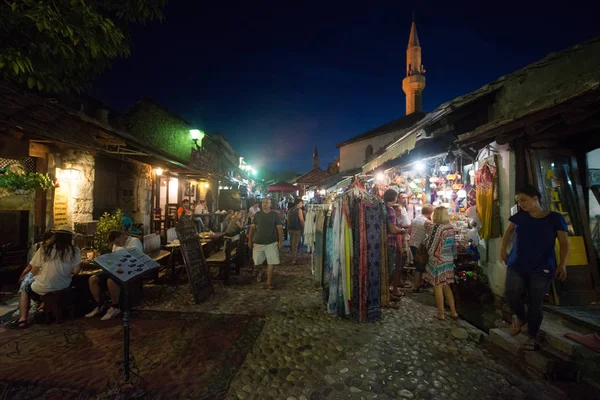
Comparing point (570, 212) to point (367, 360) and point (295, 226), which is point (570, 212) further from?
point (295, 226)

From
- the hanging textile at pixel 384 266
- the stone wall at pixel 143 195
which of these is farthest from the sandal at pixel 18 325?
the stone wall at pixel 143 195

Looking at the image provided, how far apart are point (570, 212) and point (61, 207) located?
38.6 ft

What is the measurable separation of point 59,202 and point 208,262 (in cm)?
458

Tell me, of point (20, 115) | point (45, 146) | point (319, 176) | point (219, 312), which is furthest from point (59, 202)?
point (319, 176)

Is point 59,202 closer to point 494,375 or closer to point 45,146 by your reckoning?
point 45,146

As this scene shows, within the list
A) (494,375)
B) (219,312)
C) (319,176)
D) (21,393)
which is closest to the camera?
(21,393)

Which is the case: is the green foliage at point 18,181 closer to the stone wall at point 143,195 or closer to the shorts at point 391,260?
the stone wall at point 143,195

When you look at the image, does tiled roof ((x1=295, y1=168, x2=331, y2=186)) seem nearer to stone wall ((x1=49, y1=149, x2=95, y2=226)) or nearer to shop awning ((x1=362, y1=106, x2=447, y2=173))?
shop awning ((x1=362, y1=106, x2=447, y2=173))

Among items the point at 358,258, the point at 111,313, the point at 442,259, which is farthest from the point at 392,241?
the point at 111,313

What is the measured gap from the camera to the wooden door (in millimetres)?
4492

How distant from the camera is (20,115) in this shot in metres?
4.84

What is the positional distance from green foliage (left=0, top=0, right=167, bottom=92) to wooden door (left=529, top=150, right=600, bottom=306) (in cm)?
771

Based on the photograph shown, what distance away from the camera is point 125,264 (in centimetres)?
332

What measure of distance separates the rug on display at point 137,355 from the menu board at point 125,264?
116 centimetres
